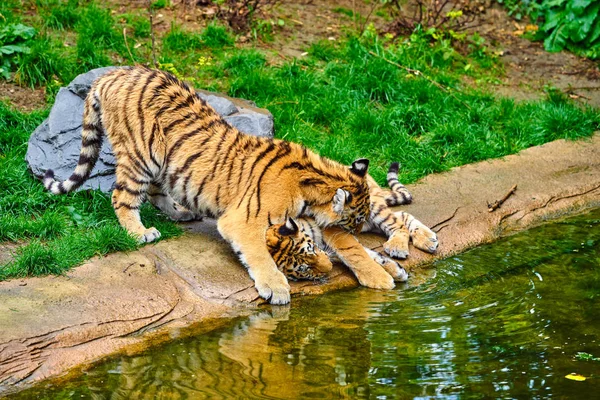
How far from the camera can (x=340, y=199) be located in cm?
658

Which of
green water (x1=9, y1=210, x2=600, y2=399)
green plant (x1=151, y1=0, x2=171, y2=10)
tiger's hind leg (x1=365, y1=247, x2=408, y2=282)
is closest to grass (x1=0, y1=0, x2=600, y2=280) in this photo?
green plant (x1=151, y1=0, x2=171, y2=10)

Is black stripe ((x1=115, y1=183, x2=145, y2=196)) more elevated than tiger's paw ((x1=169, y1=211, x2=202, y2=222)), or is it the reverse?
black stripe ((x1=115, y1=183, x2=145, y2=196))

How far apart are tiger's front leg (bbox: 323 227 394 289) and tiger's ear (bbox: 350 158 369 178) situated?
457mm

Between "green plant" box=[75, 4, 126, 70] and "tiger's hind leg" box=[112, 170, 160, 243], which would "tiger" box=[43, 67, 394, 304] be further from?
"green plant" box=[75, 4, 126, 70]

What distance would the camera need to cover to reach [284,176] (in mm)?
6723

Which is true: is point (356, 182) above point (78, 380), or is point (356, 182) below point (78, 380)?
above

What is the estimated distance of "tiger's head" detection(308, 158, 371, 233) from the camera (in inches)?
264

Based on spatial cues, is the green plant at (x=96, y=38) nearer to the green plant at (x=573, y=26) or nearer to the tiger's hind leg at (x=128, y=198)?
the tiger's hind leg at (x=128, y=198)

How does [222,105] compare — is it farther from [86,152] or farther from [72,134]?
[86,152]

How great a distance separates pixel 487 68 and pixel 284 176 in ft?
17.1

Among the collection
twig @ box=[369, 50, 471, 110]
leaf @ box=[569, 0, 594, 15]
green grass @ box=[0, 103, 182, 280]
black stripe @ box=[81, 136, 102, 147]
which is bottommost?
green grass @ box=[0, 103, 182, 280]

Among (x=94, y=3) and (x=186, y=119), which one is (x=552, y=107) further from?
(x=94, y=3)

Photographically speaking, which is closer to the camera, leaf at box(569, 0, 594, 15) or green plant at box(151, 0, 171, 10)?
Result: green plant at box(151, 0, 171, 10)

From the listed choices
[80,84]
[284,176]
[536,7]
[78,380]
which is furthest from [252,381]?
[536,7]
